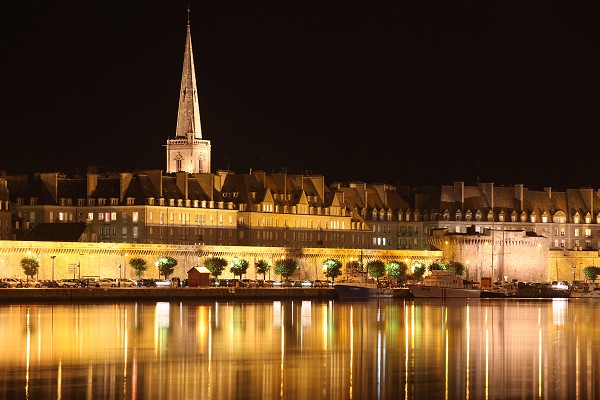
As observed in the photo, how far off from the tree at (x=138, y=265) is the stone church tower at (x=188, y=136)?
22.7 metres

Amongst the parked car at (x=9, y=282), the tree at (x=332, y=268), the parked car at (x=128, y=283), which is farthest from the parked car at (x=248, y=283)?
the parked car at (x=9, y=282)

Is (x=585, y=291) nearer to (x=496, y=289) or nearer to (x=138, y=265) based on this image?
(x=496, y=289)

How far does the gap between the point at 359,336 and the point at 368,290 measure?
3908 centimetres

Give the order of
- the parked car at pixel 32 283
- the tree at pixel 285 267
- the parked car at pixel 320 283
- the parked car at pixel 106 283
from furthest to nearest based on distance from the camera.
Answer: the tree at pixel 285 267 < the parked car at pixel 320 283 < the parked car at pixel 106 283 < the parked car at pixel 32 283

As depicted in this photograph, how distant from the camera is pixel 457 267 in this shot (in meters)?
114

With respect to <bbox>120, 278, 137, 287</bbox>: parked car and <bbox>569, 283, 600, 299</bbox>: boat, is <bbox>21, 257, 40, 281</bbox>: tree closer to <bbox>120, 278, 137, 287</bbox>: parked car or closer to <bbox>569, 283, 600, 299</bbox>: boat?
<bbox>120, 278, 137, 287</bbox>: parked car

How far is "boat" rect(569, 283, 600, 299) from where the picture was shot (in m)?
101

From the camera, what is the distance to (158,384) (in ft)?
127

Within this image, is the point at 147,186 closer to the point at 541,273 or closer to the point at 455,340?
the point at 541,273

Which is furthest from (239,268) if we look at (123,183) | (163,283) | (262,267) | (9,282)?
(9,282)

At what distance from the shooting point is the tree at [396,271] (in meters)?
108

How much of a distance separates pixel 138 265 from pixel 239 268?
25.3 ft

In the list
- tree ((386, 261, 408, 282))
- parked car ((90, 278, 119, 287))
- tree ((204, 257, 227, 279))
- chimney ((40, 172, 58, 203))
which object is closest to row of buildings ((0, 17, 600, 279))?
chimney ((40, 172, 58, 203))

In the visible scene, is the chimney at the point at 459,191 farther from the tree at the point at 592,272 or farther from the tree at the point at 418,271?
the tree at the point at 418,271
